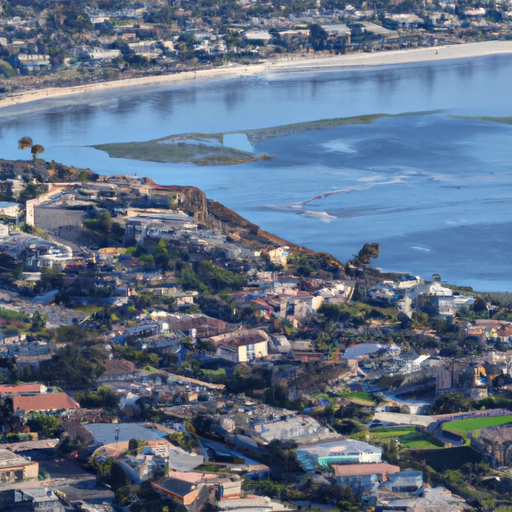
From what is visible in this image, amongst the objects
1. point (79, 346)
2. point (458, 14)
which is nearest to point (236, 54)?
point (458, 14)

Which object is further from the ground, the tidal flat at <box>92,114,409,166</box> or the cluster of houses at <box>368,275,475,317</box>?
the cluster of houses at <box>368,275,475,317</box>

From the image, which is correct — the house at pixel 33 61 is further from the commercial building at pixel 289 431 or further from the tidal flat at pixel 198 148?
the commercial building at pixel 289 431

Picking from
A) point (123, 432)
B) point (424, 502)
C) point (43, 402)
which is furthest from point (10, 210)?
point (424, 502)

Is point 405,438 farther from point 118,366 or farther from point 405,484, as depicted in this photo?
point 118,366

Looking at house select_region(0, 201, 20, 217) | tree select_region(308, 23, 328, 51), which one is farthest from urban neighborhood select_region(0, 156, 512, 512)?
tree select_region(308, 23, 328, 51)

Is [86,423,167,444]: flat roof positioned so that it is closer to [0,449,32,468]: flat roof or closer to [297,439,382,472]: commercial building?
[0,449,32,468]: flat roof

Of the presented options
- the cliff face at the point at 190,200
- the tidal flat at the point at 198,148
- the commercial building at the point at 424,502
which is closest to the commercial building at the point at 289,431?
the commercial building at the point at 424,502

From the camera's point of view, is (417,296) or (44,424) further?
(417,296)
